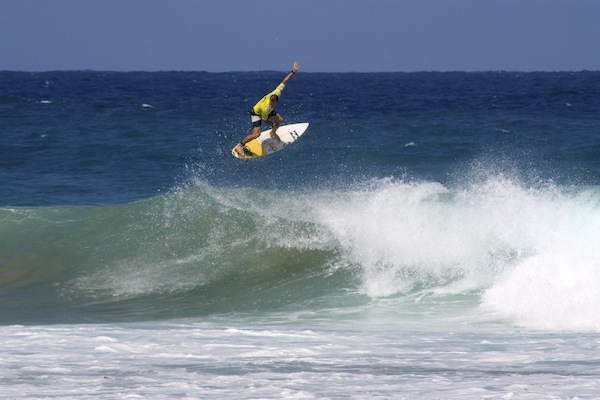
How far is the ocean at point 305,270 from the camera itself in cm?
793

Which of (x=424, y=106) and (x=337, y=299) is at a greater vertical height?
(x=424, y=106)

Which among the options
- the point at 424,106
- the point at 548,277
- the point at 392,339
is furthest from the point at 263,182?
the point at 424,106

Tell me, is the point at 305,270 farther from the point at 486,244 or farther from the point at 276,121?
the point at 486,244

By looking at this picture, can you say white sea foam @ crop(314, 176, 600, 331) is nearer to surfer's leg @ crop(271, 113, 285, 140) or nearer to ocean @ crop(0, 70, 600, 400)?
ocean @ crop(0, 70, 600, 400)

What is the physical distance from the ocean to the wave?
0.04 metres

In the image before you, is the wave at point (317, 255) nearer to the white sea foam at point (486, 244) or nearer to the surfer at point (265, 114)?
the white sea foam at point (486, 244)

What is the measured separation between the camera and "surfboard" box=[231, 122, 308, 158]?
15500mm

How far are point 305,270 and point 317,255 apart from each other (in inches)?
19.9

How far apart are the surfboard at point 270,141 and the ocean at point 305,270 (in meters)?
1.38

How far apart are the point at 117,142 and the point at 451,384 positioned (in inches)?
944

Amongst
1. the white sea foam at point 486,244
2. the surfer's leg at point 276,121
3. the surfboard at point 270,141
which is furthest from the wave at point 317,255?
the surfer's leg at point 276,121

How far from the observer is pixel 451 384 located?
748 centimetres

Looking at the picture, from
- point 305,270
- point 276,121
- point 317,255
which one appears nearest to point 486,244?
point 317,255

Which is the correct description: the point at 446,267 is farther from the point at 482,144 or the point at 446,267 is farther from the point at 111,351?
the point at 482,144
